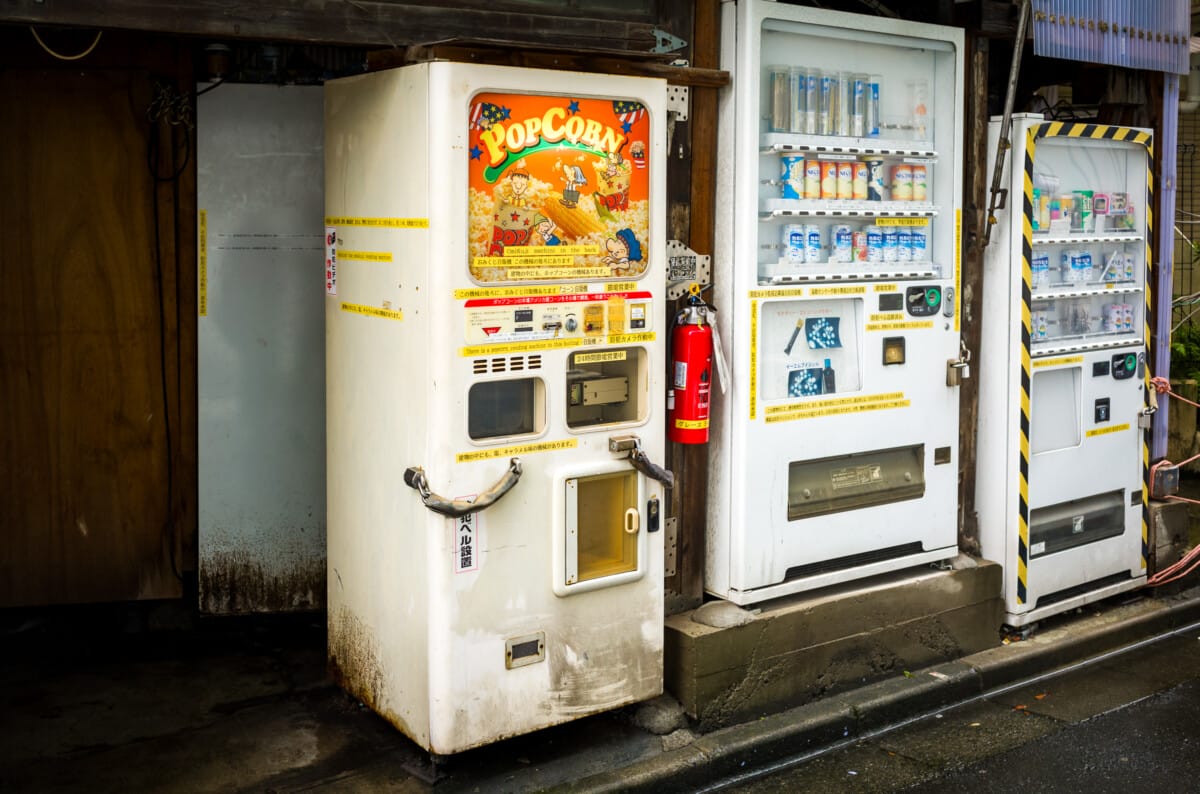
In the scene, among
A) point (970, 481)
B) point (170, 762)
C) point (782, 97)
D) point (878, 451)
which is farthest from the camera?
point (970, 481)

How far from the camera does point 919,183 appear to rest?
22.1ft

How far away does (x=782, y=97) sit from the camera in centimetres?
623

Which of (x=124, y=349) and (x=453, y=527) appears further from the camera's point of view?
(x=124, y=349)

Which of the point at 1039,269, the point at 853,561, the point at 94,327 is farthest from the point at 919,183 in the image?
the point at 94,327

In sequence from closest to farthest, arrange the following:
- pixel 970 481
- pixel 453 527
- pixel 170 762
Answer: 1. pixel 453 527
2. pixel 170 762
3. pixel 970 481

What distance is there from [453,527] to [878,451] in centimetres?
254

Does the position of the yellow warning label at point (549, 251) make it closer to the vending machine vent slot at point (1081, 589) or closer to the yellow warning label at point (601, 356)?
the yellow warning label at point (601, 356)

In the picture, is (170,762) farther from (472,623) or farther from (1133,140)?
(1133,140)

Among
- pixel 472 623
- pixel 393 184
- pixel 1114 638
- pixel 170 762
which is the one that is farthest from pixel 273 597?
pixel 1114 638

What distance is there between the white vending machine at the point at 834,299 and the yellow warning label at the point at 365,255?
1.66 m

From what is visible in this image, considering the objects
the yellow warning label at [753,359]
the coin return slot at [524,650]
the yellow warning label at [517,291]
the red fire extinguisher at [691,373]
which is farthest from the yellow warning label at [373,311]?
the yellow warning label at [753,359]

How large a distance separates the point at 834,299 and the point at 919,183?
2.77ft

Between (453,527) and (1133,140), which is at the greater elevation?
(1133,140)

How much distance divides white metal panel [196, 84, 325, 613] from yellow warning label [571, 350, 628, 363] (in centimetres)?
196
